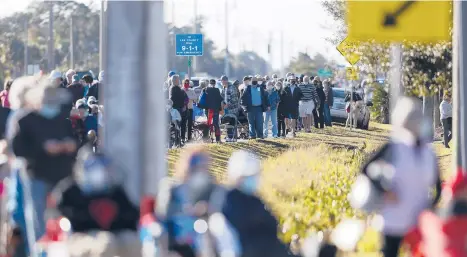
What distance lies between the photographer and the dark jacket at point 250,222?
955 cm

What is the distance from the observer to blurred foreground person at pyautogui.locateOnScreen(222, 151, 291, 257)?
955 centimetres

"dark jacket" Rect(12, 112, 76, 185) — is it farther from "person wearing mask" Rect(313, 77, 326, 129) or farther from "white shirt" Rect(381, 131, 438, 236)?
"person wearing mask" Rect(313, 77, 326, 129)

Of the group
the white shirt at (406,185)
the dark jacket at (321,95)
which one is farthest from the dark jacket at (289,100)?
the white shirt at (406,185)

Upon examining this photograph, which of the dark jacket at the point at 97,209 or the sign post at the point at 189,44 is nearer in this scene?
the dark jacket at the point at 97,209

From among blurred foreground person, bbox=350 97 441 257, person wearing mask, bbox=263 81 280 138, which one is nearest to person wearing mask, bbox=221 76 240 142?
person wearing mask, bbox=263 81 280 138

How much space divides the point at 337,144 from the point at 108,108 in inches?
817

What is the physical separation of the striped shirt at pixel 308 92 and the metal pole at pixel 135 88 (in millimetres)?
25242

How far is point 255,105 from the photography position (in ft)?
103

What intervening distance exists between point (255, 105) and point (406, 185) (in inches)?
825

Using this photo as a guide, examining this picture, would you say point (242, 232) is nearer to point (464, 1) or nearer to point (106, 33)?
point (106, 33)

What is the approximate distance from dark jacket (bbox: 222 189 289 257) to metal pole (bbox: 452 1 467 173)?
268cm

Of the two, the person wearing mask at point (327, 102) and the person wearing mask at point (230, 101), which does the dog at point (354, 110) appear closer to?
the person wearing mask at point (327, 102)

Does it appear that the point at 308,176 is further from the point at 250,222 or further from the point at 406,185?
the point at 250,222

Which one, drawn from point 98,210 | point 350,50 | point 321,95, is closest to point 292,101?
point 321,95
